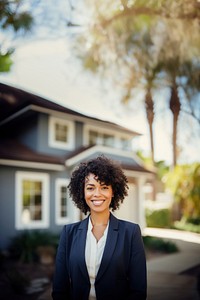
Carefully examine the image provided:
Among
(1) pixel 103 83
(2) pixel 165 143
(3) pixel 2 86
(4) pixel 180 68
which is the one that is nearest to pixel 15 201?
(3) pixel 2 86

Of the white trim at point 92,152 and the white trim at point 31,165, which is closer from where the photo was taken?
the white trim at point 31,165

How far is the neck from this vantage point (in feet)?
5.99

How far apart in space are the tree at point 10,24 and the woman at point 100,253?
4.00 meters

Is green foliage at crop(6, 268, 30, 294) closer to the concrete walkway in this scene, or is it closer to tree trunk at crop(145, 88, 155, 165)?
the concrete walkway

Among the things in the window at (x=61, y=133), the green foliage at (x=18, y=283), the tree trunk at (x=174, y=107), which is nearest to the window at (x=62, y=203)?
Answer: the window at (x=61, y=133)

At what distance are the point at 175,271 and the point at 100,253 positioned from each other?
4.50 metres

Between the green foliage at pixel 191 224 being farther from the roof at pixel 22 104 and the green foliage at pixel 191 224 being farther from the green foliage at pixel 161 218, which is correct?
the roof at pixel 22 104

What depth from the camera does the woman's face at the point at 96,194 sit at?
5.86ft

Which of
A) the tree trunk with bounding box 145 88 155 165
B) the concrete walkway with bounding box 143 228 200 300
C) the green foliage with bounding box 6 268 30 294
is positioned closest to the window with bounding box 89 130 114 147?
the concrete walkway with bounding box 143 228 200 300

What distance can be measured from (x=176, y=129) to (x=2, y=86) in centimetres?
341

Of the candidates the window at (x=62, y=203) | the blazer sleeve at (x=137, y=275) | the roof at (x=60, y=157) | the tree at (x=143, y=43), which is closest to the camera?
the blazer sleeve at (x=137, y=275)

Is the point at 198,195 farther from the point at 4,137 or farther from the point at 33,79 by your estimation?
the point at 4,137

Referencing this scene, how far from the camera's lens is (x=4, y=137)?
888 centimetres

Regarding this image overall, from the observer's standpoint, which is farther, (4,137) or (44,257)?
(4,137)
